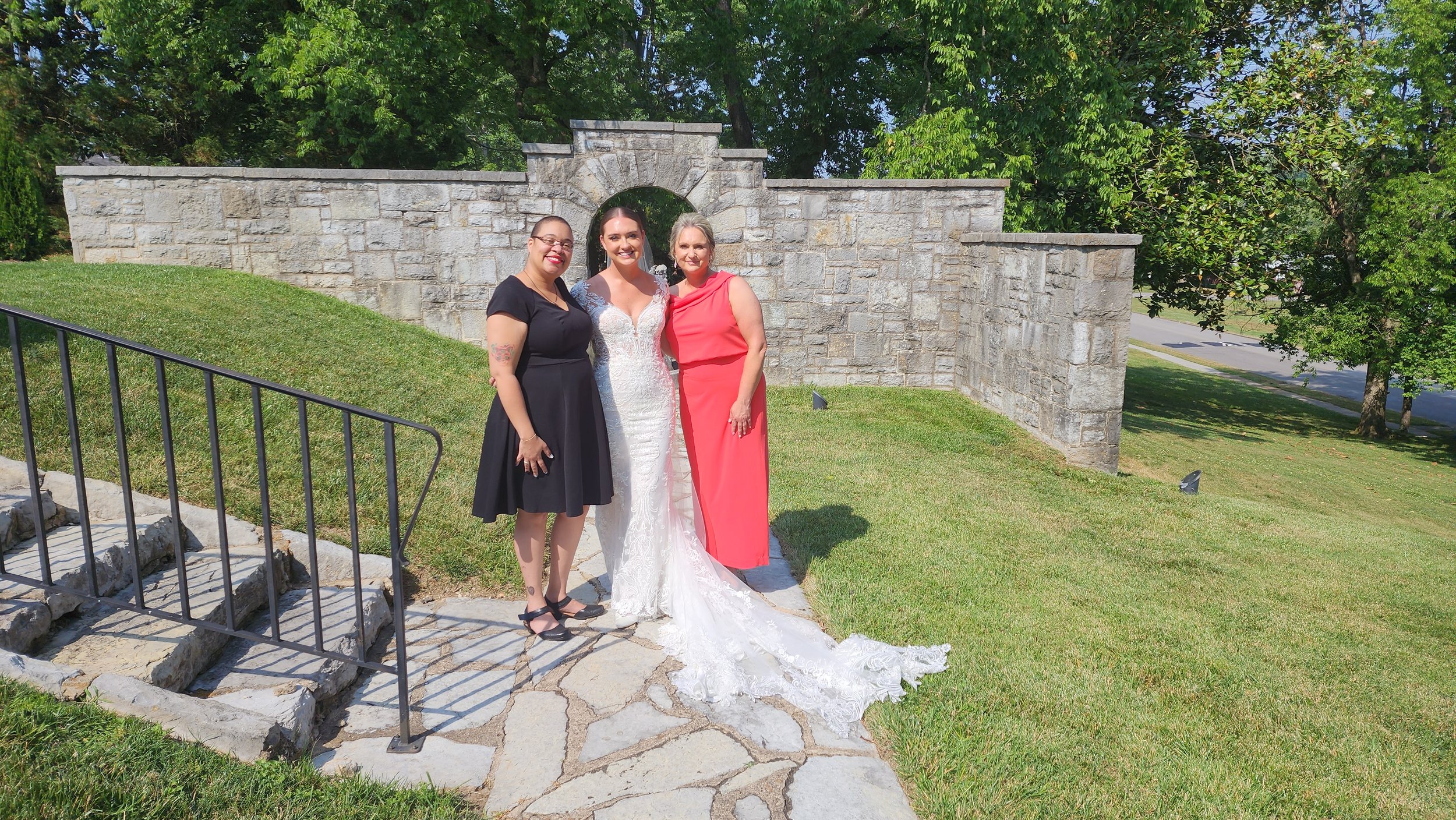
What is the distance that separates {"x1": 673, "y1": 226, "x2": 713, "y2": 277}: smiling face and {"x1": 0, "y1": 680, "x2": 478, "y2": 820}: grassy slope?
238cm

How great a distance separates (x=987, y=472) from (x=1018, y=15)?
294 inches

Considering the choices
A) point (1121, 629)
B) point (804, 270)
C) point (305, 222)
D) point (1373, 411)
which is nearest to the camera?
point (1121, 629)

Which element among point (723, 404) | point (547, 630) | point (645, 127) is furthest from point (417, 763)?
point (645, 127)

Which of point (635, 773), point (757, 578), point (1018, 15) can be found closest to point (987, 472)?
point (757, 578)

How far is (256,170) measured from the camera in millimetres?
9781

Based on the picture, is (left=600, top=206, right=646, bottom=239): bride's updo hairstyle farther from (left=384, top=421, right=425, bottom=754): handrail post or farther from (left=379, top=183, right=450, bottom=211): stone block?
(left=379, top=183, right=450, bottom=211): stone block

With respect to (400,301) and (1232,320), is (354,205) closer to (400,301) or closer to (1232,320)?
(400,301)

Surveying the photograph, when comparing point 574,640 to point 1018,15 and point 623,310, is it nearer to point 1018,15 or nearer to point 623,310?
point 623,310

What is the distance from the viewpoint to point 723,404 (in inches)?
165

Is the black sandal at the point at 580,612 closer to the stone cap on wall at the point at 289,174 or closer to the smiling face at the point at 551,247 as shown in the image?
the smiling face at the point at 551,247

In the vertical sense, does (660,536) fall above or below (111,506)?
below

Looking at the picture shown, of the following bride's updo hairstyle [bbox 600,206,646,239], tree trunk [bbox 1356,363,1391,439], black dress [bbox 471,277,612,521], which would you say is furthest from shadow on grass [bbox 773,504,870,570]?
tree trunk [bbox 1356,363,1391,439]

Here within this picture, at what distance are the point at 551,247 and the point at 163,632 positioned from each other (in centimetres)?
199

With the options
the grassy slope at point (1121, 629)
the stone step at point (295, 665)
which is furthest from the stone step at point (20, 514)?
the grassy slope at point (1121, 629)
